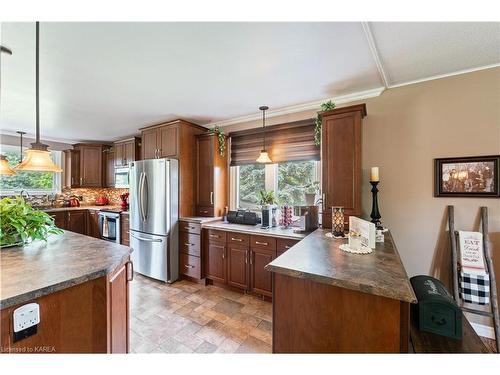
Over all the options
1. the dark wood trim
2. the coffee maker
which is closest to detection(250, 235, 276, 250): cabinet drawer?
the coffee maker

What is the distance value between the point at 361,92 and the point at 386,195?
122 cm

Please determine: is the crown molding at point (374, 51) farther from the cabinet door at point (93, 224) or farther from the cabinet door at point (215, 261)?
the cabinet door at point (93, 224)

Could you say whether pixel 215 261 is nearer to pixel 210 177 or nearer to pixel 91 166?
pixel 210 177

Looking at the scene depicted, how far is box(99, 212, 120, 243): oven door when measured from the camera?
4117mm

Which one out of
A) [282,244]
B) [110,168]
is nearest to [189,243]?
[282,244]

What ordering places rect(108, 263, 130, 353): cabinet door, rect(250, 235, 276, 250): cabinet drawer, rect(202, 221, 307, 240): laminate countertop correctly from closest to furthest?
1. rect(108, 263, 130, 353): cabinet door
2. rect(202, 221, 307, 240): laminate countertop
3. rect(250, 235, 276, 250): cabinet drawer

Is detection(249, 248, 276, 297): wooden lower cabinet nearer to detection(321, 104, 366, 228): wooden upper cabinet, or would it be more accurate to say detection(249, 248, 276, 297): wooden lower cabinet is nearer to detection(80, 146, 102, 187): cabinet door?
detection(321, 104, 366, 228): wooden upper cabinet

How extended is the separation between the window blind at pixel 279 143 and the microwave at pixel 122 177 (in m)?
2.49

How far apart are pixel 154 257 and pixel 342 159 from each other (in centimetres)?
295

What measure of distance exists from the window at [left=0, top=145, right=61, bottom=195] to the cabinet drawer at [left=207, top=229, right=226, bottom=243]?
13.3 ft
